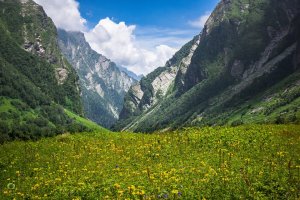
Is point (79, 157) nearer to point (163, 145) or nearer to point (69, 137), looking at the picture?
point (163, 145)

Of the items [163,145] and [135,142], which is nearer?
[163,145]

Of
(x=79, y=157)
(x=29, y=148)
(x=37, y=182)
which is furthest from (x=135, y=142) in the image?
(x=37, y=182)

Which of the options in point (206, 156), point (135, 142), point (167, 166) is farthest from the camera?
point (135, 142)

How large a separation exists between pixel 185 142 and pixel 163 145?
6.35 ft

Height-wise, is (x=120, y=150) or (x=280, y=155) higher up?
(x=120, y=150)

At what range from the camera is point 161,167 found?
21734 mm

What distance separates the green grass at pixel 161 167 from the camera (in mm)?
16828

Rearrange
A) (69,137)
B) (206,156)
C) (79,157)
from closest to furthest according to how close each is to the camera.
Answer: (206,156) → (79,157) → (69,137)

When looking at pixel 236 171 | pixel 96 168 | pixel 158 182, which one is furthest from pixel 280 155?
pixel 96 168

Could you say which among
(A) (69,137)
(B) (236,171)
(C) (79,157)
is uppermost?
(A) (69,137)

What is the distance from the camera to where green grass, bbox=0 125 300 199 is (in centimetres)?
1683

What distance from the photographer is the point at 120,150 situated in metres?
27.7

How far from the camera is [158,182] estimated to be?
1806cm

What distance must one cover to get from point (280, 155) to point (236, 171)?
4259 millimetres
